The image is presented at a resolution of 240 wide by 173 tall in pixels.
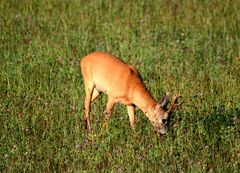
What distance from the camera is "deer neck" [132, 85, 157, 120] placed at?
31.1 ft

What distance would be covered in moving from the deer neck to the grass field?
9.4 inches

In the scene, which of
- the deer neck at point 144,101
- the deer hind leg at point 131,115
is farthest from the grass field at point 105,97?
the deer neck at point 144,101

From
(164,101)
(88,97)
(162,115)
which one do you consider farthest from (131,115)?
(88,97)

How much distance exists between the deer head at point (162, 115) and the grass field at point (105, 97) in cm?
13

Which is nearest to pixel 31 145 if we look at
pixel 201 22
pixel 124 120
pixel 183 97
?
pixel 124 120

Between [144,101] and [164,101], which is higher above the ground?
[164,101]

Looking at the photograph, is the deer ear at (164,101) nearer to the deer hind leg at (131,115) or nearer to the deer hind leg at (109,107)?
the deer hind leg at (131,115)

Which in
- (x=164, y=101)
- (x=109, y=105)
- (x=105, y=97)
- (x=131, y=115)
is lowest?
(x=105, y=97)

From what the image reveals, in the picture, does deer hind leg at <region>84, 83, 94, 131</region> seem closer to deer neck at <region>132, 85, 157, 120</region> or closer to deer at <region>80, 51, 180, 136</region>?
deer at <region>80, 51, 180, 136</region>

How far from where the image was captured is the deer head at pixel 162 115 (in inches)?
358

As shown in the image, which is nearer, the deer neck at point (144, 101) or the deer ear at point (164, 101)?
the deer ear at point (164, 101)

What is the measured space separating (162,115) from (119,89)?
0.95 metres

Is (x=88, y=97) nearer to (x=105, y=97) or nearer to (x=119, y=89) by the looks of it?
(x=105, y=97)

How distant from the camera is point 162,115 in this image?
9188 millimetres
